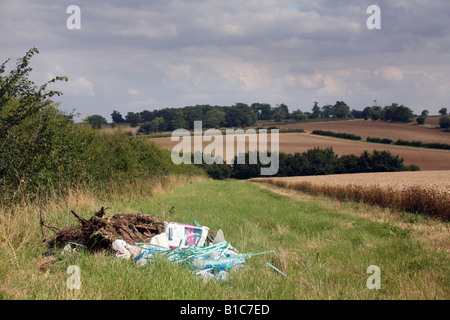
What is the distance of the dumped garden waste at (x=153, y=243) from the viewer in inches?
175

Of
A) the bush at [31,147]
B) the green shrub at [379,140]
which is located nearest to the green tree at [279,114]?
the green shrub at [379,140]

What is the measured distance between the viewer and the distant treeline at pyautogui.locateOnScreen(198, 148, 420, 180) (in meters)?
59.7

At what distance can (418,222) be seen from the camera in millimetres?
10398

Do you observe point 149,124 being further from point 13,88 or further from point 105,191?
point 13,88

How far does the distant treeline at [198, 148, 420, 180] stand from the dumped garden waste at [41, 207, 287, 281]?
5969 cm

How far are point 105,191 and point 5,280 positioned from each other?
9798mm

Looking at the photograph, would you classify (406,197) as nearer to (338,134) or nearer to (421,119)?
(338,134)

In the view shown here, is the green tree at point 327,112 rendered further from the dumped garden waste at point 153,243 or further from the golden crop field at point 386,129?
the dumped garden waste at point 153,243

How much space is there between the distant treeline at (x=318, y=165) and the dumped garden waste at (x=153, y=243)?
59.7 metres

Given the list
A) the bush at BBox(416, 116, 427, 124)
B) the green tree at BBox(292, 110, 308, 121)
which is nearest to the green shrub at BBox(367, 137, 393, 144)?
the bush at BBox(416, 116, 427, 124)

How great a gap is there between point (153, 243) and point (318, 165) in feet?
215

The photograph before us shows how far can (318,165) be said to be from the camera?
67.7 metres

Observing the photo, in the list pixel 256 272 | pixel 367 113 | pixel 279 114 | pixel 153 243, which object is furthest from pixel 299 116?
pixel 256 272
